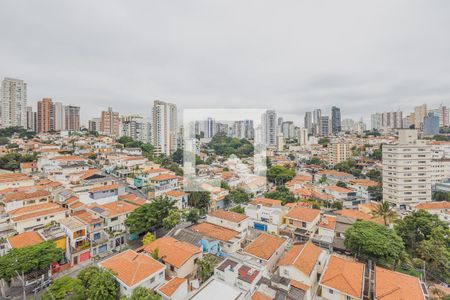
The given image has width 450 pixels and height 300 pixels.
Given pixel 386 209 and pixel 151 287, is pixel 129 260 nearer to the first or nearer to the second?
pixel 151 287

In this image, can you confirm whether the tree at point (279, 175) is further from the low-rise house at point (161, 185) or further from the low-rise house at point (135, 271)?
the low-rise house at point (135, 271)

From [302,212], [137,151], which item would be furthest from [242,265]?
[137,151]

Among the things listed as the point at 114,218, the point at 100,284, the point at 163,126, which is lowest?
the point at 100,284

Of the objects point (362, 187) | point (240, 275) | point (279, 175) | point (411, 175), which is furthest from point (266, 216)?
point (411, 175)

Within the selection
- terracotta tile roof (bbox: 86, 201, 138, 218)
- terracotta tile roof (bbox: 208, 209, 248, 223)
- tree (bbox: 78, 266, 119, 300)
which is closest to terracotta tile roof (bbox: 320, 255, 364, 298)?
terracotta tile roof (bbox: 208, 209, 248, 223)

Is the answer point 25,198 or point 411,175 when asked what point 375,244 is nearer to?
point 411,175
